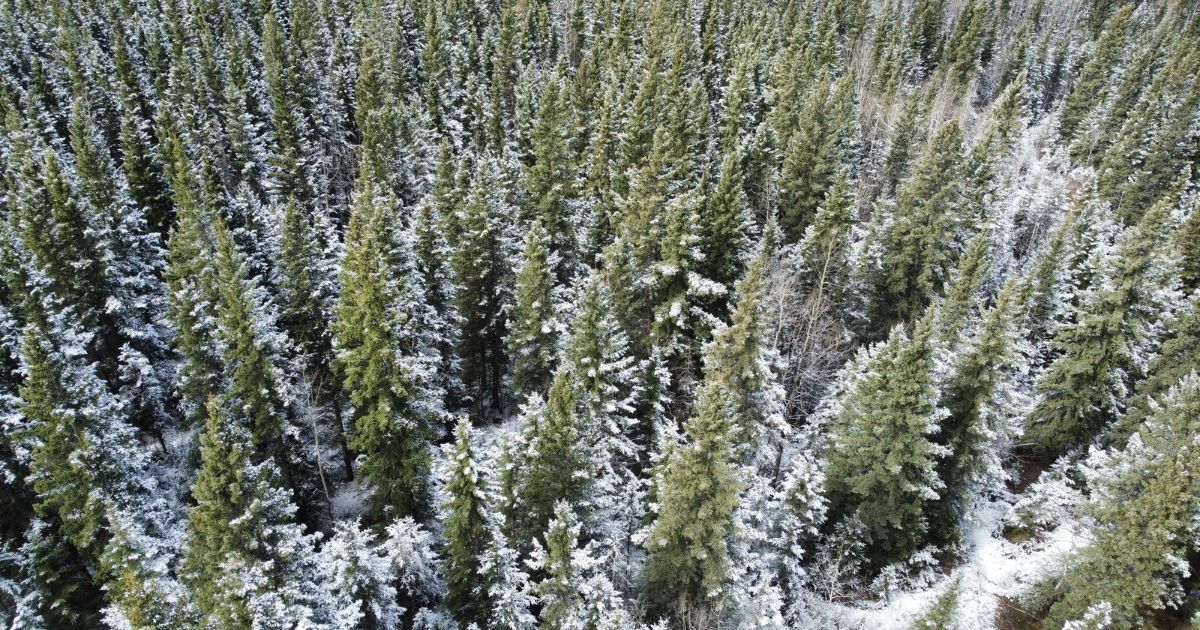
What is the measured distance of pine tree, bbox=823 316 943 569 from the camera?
23.9 meters

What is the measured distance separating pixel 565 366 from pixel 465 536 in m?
6.55

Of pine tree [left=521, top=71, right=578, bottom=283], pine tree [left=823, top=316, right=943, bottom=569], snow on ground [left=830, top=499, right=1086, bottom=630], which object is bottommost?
snow on ground [left=830, top=499, right=1086, bottom=630]

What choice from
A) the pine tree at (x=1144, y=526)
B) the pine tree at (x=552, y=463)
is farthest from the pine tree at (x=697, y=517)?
the pine tree at (x=1144, y=526)

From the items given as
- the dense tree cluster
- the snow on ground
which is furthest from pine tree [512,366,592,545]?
the snow on ground

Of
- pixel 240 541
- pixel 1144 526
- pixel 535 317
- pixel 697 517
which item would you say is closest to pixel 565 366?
pixel 535 317

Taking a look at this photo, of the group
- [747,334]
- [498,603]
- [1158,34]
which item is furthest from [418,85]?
[1158,34]

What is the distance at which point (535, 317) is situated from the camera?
28828 millimetres

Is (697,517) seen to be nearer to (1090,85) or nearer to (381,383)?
(381,383)

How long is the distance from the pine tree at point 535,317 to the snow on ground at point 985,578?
14.8m

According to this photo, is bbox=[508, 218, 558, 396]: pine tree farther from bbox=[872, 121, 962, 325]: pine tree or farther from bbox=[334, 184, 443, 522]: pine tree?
bbox=[872, 121, 962, 325]: pine tree

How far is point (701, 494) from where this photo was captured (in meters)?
20.0

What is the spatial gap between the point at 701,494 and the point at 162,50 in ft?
195

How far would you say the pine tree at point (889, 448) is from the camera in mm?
23875

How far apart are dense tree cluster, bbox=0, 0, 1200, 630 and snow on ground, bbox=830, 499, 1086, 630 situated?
633mm
